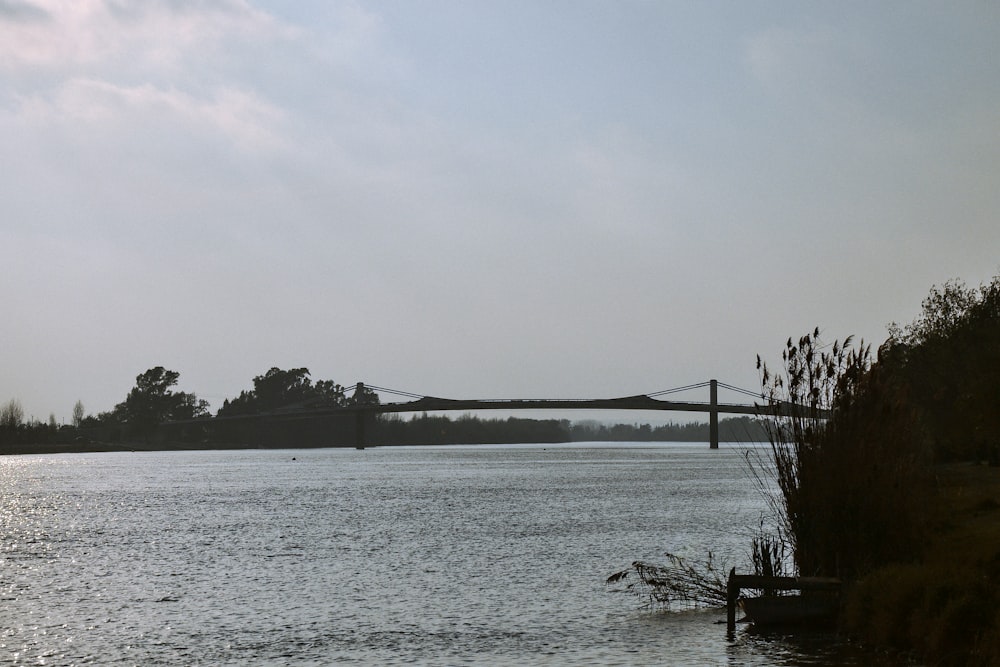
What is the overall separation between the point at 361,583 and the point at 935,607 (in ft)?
45.4

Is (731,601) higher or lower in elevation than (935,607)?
lower

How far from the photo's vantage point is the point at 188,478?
90875 millimetres

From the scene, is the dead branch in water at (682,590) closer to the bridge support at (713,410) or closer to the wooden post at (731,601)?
the wooden post at (731,601)

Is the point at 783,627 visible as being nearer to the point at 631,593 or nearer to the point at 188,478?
the point at 631,593

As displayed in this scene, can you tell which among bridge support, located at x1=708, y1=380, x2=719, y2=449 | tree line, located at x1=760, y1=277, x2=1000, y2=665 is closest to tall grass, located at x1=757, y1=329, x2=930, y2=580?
tree line, located at x1=760, y1=277, x2=1000, y2=665

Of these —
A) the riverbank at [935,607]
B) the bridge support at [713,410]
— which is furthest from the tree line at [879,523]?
the bridge support at [713,410]

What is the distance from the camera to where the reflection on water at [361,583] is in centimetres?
1662

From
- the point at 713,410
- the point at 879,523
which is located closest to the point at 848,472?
the point at 879,523

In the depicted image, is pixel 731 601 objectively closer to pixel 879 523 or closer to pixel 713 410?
pixel 879 523

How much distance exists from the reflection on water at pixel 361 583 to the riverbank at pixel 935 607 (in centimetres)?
82

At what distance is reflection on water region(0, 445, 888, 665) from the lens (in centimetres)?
1662

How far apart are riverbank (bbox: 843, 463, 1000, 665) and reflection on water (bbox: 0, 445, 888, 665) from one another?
824mm

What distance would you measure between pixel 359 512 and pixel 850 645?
3460cm

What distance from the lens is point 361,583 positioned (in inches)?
966
